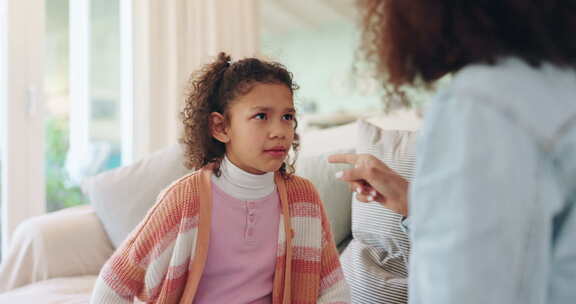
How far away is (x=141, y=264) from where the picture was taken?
1151 mm

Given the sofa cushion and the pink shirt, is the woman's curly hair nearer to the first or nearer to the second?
the pink shirt

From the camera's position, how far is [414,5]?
0.62 meters

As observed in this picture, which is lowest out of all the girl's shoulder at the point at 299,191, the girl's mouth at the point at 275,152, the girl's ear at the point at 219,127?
the girl's shoulder at the point at 299,191

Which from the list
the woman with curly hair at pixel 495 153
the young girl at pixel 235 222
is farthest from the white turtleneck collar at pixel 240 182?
the woman with curly hair at pixel 495 153

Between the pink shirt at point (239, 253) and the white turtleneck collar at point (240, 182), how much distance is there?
1 cm

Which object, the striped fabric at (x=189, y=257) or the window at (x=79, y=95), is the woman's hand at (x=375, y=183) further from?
the window at (x=79, y=95)

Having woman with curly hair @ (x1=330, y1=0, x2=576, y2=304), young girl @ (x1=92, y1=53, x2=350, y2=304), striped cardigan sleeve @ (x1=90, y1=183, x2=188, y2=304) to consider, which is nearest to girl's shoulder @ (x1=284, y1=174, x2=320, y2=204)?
young girl @ (x1=92, y1=53, x2=350, y2=304)

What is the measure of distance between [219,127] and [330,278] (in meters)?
0.45

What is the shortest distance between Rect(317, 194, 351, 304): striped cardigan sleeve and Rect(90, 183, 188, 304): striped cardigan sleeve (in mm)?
373

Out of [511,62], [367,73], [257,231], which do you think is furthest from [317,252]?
[511,62]

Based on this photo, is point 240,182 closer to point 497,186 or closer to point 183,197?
point 183,197

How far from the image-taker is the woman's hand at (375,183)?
3.54 ft

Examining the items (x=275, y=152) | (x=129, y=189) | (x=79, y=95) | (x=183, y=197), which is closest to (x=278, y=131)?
(x=275, y=152)

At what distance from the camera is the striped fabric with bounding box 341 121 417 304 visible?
1.40 meters
